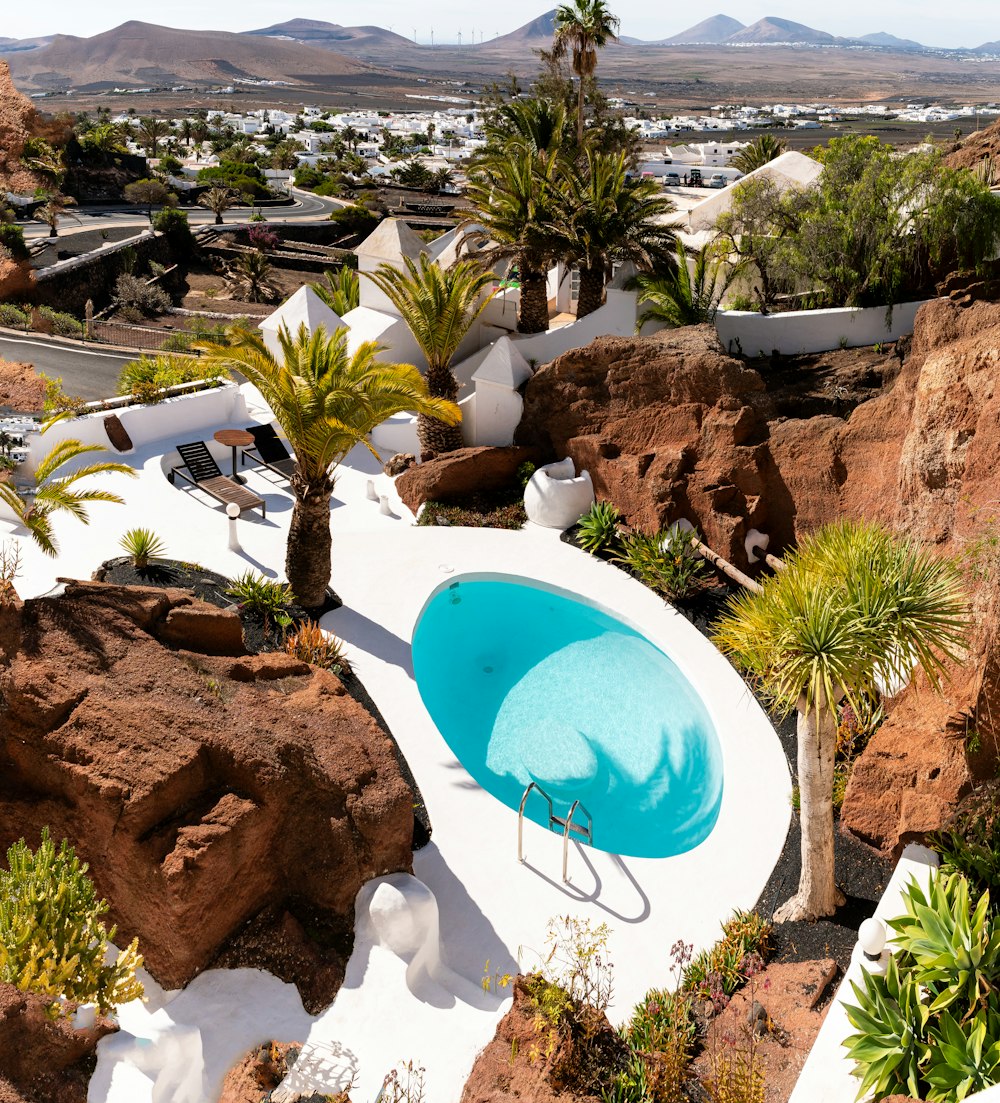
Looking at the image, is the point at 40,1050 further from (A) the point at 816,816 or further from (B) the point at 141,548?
(B) the point at 141,548

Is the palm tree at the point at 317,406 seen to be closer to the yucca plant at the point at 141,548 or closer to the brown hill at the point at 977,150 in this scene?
the yucca plant at the point at 141,548

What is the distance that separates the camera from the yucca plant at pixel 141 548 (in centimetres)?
1487

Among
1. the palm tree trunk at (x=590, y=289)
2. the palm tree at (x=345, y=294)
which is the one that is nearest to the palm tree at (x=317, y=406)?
the palm tree trunk at (x=590, y=289)

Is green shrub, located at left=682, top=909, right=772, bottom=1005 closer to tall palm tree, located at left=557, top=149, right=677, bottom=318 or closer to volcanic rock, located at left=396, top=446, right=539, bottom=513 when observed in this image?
volcanic rock, located at left=396, top=446, right=539, bottom=513

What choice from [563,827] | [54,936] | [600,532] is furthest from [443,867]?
[600,532]

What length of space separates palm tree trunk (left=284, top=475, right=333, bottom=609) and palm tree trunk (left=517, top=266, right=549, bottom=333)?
1039 cm

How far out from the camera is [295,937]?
396 inches

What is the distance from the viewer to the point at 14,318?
29.6 metres

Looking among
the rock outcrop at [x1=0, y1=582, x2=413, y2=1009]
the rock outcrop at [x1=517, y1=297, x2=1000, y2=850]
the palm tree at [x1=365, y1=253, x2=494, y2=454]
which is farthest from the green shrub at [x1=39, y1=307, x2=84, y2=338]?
the rock outcrop at [x1=0, y1=582, x2=413, y2=1009]

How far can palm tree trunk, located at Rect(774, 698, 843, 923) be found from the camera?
9.61 meters

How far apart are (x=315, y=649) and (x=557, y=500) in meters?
5.96

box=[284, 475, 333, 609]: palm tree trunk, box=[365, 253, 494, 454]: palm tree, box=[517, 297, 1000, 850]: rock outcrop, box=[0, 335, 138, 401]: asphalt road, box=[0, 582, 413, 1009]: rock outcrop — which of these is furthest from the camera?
box=[0, 335, 138, 401]: asphalt road

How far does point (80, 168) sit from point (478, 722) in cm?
6670

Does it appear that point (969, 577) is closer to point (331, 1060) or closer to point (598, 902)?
point (598, 902)
